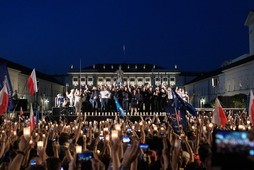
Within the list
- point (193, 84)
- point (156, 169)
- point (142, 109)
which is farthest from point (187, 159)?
point (193, 84)

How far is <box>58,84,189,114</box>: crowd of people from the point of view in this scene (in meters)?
30.1

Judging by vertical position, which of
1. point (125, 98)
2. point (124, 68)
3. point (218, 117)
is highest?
point (124, 68)

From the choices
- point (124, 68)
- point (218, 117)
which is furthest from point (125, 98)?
point (124, 68)

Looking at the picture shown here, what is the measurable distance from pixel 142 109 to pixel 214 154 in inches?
1177

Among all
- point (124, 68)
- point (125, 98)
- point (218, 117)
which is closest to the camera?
point (218, 117)

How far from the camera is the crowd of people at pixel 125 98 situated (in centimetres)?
3008

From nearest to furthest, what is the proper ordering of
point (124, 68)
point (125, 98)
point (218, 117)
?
1. point (218, 117)
2. point (125, 98)
3. point (124, 68)

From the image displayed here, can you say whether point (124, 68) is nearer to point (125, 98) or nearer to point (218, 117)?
point (125, 98)

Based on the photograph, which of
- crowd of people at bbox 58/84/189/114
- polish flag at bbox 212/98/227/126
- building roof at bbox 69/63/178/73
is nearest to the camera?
polish flag at bbox 212/98/227/126

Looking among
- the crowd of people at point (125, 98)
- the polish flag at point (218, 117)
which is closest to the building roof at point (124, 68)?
the crowd of people at point (125, 98)

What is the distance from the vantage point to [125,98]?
30.1 m

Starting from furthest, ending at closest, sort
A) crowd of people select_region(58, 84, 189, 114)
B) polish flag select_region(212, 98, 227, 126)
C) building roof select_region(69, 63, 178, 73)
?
building roof select_region(69, 63, 178, 73)
crowd of people select_region(58, 84, 189, 114)
polish flag select_region(212, 98, 227, 126)

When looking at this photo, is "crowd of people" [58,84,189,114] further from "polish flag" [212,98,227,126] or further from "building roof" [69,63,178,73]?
"building roof" [69,63,178,73]

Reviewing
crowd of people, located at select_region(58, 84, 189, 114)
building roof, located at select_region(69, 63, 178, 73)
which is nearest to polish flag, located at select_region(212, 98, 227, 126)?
crowd of people, located at select_region(58, 84, 189, 114)
